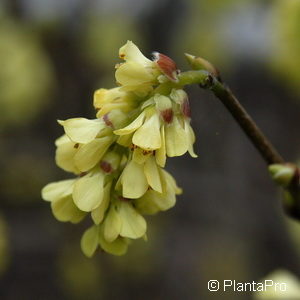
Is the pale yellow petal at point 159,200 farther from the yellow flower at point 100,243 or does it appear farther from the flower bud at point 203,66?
the flower bud at point 203,66

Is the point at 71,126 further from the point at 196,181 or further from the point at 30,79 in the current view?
the point at 196,181

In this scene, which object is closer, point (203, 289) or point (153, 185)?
point (153, 185)

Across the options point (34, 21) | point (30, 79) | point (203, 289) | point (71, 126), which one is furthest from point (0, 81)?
point (71, 126)

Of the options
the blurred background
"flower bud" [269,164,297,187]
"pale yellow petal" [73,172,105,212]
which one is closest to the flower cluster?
"pale yellow petal" [73,172,105,212]

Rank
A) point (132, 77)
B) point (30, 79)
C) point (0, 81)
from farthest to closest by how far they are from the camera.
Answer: point (30, 79) < point (0, 81) < point (132, 77)

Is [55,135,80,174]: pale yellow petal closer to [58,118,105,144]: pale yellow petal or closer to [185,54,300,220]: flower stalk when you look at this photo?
[58,118,105,144]: pale yellow petal
